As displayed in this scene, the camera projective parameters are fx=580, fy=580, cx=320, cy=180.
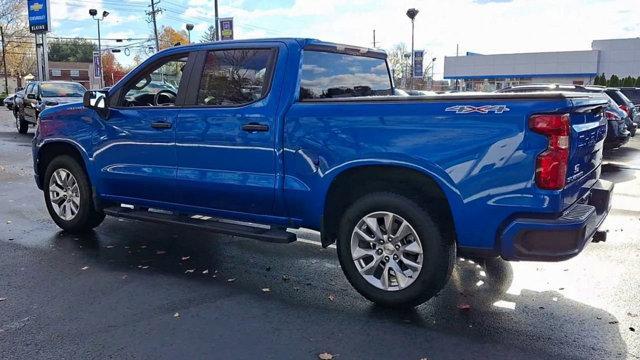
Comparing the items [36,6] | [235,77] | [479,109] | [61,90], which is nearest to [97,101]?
[235,77]

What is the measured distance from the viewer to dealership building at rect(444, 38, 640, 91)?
4772 cm

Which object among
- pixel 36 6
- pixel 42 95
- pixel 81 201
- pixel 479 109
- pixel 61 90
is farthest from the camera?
pixel 36 6

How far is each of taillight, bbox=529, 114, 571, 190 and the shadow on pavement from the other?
102cm

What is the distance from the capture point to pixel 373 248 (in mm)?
4309

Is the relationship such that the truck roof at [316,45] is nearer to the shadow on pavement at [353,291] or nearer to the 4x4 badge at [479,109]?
the 4x4 badge at [479,109]

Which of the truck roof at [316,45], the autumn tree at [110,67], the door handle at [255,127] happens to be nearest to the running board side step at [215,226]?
the door handle at [255,127]

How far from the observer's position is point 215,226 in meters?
5.04

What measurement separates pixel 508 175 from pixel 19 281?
13.2ft

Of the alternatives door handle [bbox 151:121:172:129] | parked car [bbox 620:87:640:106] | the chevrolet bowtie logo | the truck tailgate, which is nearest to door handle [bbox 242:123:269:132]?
door handle [bbox 151:121:172:129]

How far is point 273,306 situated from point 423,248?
1.21 m

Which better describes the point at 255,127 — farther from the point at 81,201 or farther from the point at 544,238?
the point at 81,201

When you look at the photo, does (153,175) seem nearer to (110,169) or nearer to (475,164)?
(110,169)

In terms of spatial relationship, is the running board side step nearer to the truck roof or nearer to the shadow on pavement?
the shadow on pavement

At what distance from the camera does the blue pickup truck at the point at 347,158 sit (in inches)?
144
